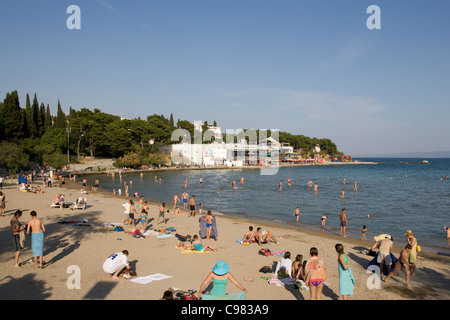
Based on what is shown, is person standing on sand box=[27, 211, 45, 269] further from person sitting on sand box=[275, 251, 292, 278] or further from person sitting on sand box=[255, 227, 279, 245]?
person sitting on sand box=[255, 227, 279, 245]

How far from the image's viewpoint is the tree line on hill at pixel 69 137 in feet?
157

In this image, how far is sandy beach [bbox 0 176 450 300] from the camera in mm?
7453

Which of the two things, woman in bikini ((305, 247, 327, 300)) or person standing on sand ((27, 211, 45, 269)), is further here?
person standing on sand ((27, 211, 45, 269))

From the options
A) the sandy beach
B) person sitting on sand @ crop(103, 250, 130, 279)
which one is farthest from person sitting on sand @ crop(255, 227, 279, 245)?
person sitting on sand @ crop(103, 250, 130, 279)

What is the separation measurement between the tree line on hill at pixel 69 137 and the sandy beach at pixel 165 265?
3229 cm

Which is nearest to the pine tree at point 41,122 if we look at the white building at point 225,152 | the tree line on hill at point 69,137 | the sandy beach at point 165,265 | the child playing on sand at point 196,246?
the tree line on hill at point 69,137

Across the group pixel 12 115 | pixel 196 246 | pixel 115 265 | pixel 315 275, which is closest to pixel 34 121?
pixel 12 115

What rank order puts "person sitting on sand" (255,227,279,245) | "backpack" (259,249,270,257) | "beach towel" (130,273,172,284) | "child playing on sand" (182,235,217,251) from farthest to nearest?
"person sitting on sand" (255,227,279,245) < "child playing on sand" (182,235,217,251) < "backpack" (259,249,270,257) < "beach towel" (130,273,172,284)

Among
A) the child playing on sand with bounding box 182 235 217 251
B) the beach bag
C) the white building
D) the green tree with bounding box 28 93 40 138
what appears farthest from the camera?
the white building

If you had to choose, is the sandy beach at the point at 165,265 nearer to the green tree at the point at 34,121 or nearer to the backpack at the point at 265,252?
the backpack at the point at 265,252

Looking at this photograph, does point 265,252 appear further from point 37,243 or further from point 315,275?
point 37,243

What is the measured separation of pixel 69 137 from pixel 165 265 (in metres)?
63.0

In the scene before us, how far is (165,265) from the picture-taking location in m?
9.63

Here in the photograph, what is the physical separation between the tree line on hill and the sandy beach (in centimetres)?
3229
